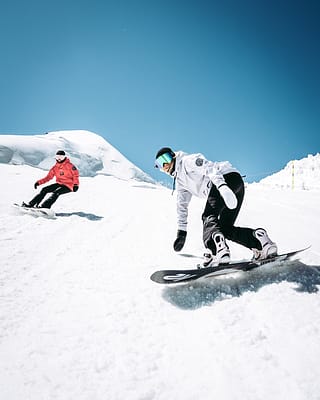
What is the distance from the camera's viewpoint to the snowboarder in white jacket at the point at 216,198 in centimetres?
304

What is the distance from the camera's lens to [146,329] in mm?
2006

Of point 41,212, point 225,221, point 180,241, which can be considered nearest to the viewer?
point 225,221

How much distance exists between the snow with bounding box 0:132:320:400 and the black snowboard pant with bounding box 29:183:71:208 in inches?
102

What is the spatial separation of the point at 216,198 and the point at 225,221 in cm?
32

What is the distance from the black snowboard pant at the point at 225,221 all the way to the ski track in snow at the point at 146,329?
416 mm

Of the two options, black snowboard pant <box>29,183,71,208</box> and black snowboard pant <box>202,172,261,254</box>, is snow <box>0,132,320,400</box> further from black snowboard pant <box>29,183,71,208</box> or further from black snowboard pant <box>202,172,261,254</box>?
black snowboard pant <box>29,183,71,208</box>

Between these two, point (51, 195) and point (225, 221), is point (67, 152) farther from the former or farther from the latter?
point (225, 221)

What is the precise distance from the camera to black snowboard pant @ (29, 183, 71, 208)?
22.0 feet

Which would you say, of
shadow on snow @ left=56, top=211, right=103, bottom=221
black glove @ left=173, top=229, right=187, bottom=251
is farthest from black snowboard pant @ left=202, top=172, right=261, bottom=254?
shadow on snow @ left=56, top=211, right=103, bottom=221

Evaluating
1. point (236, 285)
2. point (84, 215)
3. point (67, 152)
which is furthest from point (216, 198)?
point (67, 152)

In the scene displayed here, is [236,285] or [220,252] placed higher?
[220,252]

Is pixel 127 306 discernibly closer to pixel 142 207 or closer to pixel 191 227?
pixel 191 227

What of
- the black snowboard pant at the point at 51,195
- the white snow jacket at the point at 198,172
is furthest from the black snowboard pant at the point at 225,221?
the black snowboard pant at the point at 51,195

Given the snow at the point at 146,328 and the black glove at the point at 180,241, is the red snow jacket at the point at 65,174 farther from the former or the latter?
the black glove at the point at 180,241
